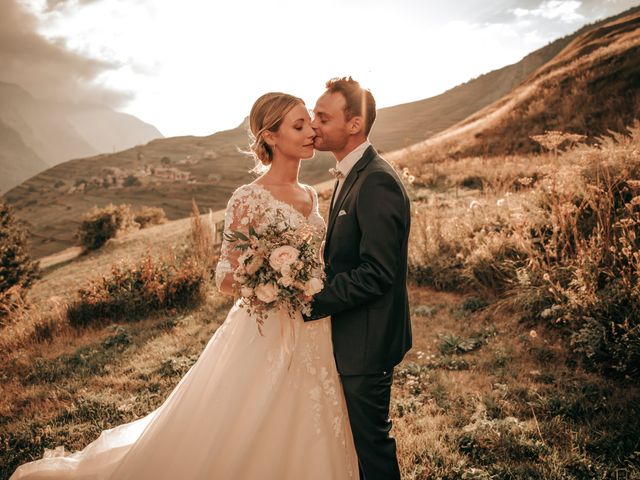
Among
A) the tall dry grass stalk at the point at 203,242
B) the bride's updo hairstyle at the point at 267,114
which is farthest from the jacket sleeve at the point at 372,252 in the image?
the tall dry grass stalk at the point at 203,242

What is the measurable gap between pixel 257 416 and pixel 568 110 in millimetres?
25234

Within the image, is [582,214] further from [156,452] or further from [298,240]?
[156,452]

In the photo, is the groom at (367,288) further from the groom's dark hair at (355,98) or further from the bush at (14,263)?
the bush at (14,263)

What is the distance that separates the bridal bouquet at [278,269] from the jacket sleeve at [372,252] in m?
0.12

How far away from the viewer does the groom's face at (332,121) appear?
259cm

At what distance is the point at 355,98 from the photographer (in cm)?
255

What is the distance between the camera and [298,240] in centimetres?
204

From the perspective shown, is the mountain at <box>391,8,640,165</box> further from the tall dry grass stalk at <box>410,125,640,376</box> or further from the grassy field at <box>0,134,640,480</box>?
the grassy field at <box>0,134,640,480</box>

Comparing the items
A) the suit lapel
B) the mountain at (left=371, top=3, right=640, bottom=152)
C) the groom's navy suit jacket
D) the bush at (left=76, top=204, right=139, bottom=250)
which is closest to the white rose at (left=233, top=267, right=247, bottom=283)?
the groom's navy suit jacket

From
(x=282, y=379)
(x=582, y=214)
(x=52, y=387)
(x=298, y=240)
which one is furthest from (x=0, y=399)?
(x=582, y=214)

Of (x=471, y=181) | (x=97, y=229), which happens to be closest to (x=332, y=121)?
(x=471, y=181)

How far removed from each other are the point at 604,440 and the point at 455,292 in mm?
4376

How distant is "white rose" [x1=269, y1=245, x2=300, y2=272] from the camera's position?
75.4 inches

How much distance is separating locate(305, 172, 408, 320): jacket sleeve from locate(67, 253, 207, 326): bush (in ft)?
Answer: 22.3
